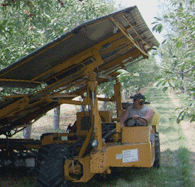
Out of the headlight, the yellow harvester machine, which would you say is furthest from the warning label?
the headlight

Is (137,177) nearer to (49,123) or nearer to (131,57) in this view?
(131,57)

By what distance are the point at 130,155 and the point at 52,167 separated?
1298 millimetres

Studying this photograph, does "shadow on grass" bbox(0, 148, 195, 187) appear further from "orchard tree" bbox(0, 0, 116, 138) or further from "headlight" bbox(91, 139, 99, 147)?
"orchard tree" bbox(0, 0, 116, 138)

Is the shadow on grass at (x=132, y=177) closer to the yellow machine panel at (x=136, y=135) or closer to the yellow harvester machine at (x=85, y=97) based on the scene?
the yellow harvester machine at (x=85, y=97)

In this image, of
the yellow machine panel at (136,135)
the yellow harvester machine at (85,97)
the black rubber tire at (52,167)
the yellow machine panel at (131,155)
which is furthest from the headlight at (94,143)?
the yellow machine panel at (136,135)

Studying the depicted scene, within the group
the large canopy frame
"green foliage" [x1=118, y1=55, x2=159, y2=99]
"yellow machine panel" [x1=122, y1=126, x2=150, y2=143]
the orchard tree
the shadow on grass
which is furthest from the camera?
the orchard tree

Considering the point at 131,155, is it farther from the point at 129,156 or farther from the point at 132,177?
the point at 132,177

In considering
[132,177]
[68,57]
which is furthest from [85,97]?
[132,177]

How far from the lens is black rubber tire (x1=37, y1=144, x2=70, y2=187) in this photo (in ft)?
15.6

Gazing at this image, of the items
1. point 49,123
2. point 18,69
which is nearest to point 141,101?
point 18,69

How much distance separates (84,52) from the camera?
5062 mm

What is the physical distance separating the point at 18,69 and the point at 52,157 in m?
1.56

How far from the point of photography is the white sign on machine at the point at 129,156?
4.90 meters

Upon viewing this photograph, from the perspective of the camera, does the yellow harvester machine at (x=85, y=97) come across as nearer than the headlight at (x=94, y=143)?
Yes
